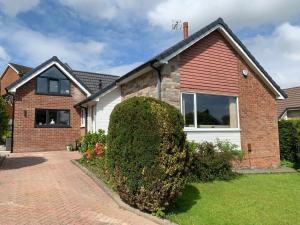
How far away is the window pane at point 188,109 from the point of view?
12.8m

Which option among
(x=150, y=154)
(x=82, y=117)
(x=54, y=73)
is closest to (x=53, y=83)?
(x=54, y=73)

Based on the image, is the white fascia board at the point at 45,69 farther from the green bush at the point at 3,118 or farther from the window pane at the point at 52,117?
the green bush at the point at 3,118

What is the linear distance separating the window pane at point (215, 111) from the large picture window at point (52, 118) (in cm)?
1225

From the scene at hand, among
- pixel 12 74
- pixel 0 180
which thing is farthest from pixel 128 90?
pixel 12 74

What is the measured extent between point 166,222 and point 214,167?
4531 mm

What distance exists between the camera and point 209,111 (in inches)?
526

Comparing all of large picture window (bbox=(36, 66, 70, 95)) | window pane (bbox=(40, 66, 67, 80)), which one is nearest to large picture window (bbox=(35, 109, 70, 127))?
large picture window (bbox=(36, 66, 70, 95))

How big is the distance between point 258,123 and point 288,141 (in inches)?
109

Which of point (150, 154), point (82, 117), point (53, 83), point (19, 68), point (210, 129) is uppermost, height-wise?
point (19, 68)

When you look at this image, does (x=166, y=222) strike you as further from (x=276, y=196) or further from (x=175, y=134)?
(x=276, y=196)

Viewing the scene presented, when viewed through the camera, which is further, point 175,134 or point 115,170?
point 115,170

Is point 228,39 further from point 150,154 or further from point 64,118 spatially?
point 64,118

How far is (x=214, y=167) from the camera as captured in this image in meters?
10.8

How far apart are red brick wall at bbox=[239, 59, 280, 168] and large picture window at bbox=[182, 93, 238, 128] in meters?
0.54
